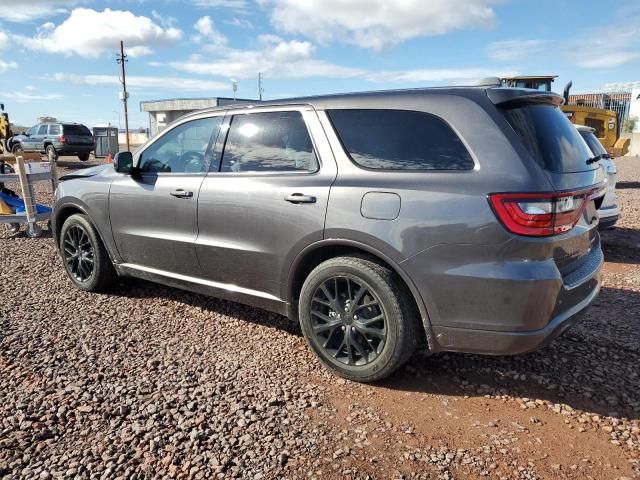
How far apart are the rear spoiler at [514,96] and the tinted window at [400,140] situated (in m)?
0.31

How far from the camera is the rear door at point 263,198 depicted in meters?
A: 3.28

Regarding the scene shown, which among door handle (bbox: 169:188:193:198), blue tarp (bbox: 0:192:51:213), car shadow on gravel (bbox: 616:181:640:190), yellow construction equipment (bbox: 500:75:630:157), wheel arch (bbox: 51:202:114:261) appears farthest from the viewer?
yellow construction equipment (bbox: 500:75:630:157)

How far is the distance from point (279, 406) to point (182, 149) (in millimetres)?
2331

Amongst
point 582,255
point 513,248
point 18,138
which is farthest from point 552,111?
point 18,138

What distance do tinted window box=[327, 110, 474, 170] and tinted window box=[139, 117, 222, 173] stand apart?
1216mm

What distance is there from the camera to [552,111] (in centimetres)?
313

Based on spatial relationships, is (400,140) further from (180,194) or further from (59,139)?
(59,139)

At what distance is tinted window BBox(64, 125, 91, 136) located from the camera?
75.7ft

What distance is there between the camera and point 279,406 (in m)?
2.96

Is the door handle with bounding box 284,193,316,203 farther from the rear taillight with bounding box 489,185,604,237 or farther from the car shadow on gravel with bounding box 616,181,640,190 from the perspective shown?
the car shadow on gravel with bounding box 616,181,640,190

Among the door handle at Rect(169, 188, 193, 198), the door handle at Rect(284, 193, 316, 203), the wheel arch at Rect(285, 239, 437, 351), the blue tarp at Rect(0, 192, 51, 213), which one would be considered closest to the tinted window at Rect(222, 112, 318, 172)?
the door handle at Rect(284, 193, 316, 203)

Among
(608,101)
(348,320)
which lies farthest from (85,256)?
(608,101)

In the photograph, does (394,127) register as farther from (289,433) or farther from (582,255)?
(289,433)

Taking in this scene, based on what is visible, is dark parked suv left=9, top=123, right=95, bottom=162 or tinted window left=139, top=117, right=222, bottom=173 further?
dark parked suv left=9, top=123, right=95, bottom=162
